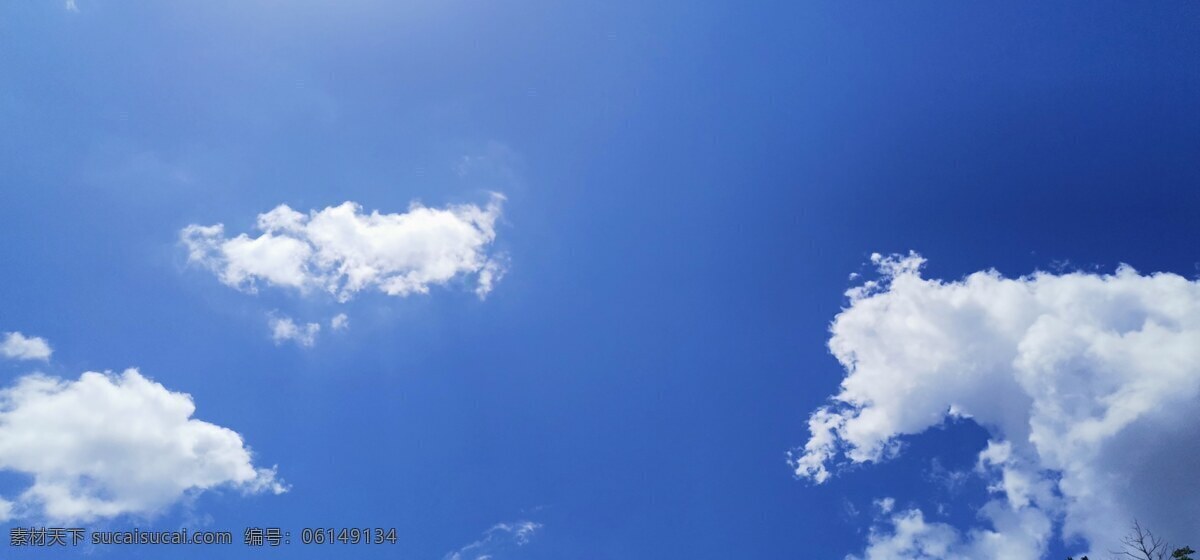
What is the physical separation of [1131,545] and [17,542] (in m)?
77.2

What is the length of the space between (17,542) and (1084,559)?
7617 centimetres

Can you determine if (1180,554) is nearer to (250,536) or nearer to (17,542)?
(250,536)

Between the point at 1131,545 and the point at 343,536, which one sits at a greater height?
the point at 343,536

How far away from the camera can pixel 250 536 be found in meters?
57.1

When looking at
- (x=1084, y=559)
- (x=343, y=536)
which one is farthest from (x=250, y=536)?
(x=1084, y=559)

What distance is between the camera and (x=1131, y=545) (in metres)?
57.0

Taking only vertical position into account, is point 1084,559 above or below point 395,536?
below

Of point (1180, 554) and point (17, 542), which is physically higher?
point (17, 542)

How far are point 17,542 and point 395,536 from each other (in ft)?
82.0

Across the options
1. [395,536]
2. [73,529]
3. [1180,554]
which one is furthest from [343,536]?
[1180,554]

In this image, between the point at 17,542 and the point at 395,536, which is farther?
the point at 395,536

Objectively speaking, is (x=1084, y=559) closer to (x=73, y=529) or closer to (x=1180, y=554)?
(x=1180, y=554)

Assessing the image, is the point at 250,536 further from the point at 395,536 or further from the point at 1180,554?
the point at 1180,554

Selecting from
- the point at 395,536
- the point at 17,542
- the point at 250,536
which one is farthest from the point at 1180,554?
the point at 17,542
